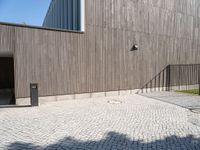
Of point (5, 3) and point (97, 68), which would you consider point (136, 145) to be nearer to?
point (97, 68)

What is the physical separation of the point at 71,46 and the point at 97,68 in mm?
1549

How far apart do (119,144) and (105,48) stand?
5.54m

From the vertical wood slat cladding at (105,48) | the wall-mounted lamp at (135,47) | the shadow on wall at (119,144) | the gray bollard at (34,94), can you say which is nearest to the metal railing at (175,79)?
the vertical wood slat cladding at (105,48)

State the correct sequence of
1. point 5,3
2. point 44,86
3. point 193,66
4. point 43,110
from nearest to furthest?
point 43,110 → point 44,86 → point 5,3 → point 193,66

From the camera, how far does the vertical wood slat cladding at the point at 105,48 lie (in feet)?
22.3

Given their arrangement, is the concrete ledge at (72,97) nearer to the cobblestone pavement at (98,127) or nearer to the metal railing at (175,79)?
the cobblestone pavement at (98,127)

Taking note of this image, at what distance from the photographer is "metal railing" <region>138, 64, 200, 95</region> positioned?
10.3 m

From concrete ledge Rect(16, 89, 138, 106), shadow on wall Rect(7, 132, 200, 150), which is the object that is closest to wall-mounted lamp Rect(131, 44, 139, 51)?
concrete ledge Rect(16, 89, 138, 106)

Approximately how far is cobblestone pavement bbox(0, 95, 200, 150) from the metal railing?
3601 mm

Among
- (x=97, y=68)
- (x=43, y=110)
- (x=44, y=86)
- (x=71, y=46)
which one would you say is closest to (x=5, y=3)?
(x=71, y=46)

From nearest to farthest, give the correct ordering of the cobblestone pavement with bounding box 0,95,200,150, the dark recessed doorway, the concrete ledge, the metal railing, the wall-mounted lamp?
the cobblestone pavement with bounding box 0,95,200,150 → the concrete ledge → the wall-mounted lamp → the metal railing → the dark recessed doorway

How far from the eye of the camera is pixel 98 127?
14.7ft

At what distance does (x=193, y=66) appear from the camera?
40.2ft

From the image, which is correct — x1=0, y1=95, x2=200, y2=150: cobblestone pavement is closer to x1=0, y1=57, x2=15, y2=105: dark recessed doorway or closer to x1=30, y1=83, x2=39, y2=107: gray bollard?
x1=30, y1=83, x2=39, y2=107: gray bollard
